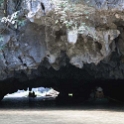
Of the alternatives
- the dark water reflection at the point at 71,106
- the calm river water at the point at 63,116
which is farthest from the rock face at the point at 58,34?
the calm river water at the point at 63,116

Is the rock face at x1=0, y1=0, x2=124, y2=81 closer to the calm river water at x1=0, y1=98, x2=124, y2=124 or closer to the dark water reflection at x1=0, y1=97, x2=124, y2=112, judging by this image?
the dark water reflection at x1=0, y1=97, x2=124, y2=112

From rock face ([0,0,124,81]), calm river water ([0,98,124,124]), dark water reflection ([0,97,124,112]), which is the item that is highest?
rock face ([0,0,124,81])

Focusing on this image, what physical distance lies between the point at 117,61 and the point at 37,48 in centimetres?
296

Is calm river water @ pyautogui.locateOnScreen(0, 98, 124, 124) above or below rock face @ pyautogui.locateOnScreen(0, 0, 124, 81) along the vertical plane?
below

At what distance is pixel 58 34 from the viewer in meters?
8.47

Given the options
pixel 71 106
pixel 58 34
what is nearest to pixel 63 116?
pixel 58 34

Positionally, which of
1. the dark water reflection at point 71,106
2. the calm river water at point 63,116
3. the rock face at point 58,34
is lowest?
the dark water reflection at point 71,106

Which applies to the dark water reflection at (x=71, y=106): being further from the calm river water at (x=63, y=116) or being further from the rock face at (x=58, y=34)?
the rock face at (x=58, y=34)

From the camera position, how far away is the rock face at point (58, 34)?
767 cm

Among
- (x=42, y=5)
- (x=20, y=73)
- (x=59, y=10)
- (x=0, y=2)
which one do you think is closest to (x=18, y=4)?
(x=0, y=2)

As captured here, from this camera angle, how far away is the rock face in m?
7.67

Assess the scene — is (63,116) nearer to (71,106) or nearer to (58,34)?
(58,34)

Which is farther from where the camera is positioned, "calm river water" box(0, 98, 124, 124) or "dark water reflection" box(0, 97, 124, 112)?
"dark water reflection" box(0, 97, 124, 112)

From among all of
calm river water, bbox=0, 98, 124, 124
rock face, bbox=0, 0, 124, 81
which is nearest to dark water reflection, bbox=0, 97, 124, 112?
calm river water, bbox=0, 98, 124, 124
